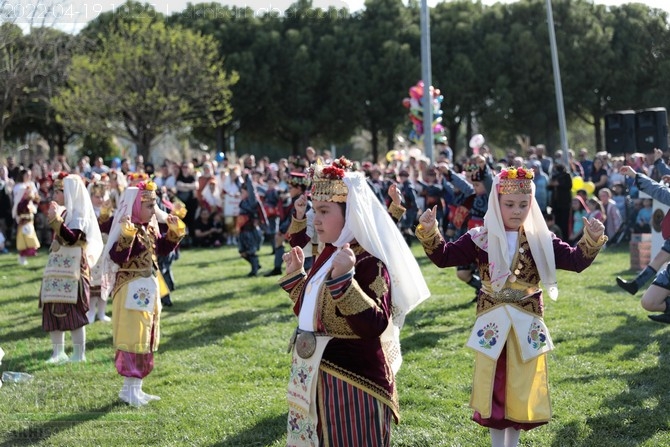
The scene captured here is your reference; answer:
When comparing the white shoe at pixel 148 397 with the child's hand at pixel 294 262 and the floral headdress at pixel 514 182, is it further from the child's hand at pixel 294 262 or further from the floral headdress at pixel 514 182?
the floral headdress at pixel 514 182

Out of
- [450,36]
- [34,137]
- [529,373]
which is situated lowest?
[529,373]

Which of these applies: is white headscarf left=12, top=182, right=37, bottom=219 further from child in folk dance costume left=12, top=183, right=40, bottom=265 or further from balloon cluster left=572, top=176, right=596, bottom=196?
balloon cluster left=572, top=176, right=596, bottom=196

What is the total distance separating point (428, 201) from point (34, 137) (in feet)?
118

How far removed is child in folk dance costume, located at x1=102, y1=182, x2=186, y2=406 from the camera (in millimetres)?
7625

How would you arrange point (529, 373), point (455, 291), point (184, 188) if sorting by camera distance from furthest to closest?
1. point (184, 188)
2. point (455, 291)
3. point (529, 373)

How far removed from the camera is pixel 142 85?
30.3 meters

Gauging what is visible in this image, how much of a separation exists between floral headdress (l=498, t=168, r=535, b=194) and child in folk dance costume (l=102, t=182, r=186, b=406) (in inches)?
126

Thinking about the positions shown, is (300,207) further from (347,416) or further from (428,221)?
(347,416)

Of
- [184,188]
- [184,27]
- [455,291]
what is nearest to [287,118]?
[184,27]

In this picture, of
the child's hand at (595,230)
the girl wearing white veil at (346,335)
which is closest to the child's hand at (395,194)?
the child's hand at (595,230)

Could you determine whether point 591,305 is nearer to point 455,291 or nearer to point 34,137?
point 455,291

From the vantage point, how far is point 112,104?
1173 inches

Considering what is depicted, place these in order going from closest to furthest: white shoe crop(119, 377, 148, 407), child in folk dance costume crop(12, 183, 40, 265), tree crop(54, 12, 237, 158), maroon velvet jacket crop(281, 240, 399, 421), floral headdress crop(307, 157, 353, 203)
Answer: maroon velvet jacket crop(281, 240, 399, 421), floral headdress crop(307, 157, 353, 203), white shoe crop(119, 377, 148, 407), child in folk dance costume crop(12, 183, 40, 265), tree crop(54, 12, 237, 158)

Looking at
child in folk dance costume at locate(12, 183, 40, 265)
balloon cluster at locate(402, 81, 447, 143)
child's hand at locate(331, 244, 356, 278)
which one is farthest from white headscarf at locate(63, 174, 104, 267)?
balloon cluster at locate(402, 81, 447, 143)
